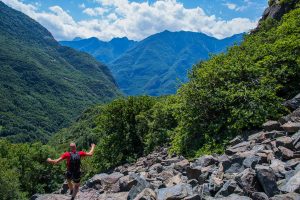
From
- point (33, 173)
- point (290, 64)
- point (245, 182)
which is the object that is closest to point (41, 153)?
point (33, 173)

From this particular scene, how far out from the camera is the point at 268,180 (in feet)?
36.2

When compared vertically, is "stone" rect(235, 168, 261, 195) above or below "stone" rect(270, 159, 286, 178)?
below

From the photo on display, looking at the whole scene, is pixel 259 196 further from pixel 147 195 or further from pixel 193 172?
pixel 193 172

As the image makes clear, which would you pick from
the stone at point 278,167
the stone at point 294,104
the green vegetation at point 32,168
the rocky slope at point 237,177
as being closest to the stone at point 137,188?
the rocky slope at point 237,177

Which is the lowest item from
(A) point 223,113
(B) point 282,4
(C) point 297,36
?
(A) point 223,113

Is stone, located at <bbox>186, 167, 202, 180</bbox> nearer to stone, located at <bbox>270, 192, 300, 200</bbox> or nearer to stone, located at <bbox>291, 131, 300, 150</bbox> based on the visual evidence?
stone, located at <bbox>291, 131, 300, 150</bbox>

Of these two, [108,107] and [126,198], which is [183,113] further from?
[108,107]

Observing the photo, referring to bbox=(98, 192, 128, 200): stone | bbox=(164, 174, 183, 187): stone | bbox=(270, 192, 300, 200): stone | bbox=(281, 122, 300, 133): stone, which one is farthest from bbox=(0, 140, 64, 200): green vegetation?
bbox=(270, 192, 300, 200): stone

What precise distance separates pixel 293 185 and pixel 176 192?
4136 mm

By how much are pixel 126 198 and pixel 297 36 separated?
56.2ft

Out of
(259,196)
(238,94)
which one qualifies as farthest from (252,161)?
(238,94)

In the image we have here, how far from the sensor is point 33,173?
58.7 metres

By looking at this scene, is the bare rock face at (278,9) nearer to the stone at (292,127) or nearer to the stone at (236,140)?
the stone at (236,140)

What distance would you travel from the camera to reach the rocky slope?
11.0 meters
